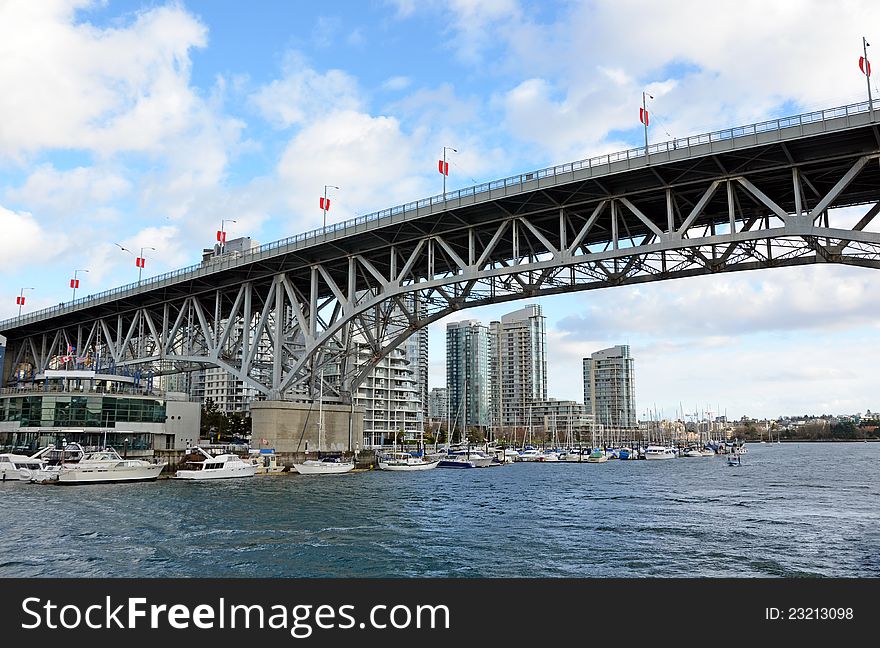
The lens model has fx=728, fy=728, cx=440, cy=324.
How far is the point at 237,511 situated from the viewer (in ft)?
115

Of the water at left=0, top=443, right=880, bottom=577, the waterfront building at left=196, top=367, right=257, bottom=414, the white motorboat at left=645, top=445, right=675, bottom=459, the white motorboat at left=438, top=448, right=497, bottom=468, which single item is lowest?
the white motorboat at left=645, top=445, right=675, bottom=459

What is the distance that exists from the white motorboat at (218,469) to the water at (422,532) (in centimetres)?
408

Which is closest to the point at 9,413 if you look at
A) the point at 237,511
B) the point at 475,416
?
the point at 237,511

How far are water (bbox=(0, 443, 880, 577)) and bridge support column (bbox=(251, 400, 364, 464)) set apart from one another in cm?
1215

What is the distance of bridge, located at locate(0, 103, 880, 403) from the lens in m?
37.7

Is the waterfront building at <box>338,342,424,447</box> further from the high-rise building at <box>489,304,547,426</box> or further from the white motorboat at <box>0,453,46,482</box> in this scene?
the high-rise building at <box>489,304,547,426</box>

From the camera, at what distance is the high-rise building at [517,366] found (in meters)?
194

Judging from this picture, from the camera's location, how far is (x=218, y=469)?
181ft

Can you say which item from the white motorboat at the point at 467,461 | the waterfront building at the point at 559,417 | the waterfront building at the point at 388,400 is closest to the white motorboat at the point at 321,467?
the white motorboat at the point at 467,461

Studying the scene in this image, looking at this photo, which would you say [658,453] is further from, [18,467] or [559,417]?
[18,467]

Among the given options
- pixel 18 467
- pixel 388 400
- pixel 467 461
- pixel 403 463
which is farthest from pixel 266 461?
pixel 388 400

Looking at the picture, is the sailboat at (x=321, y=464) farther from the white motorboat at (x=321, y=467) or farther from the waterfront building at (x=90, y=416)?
the waterfront building at (x=90, y=416)

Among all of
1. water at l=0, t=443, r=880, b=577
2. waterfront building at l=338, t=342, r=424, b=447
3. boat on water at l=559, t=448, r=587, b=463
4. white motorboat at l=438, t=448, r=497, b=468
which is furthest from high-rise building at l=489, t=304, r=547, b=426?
water at l=0, t=443, r=880, b=577

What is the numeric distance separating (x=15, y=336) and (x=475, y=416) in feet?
389
